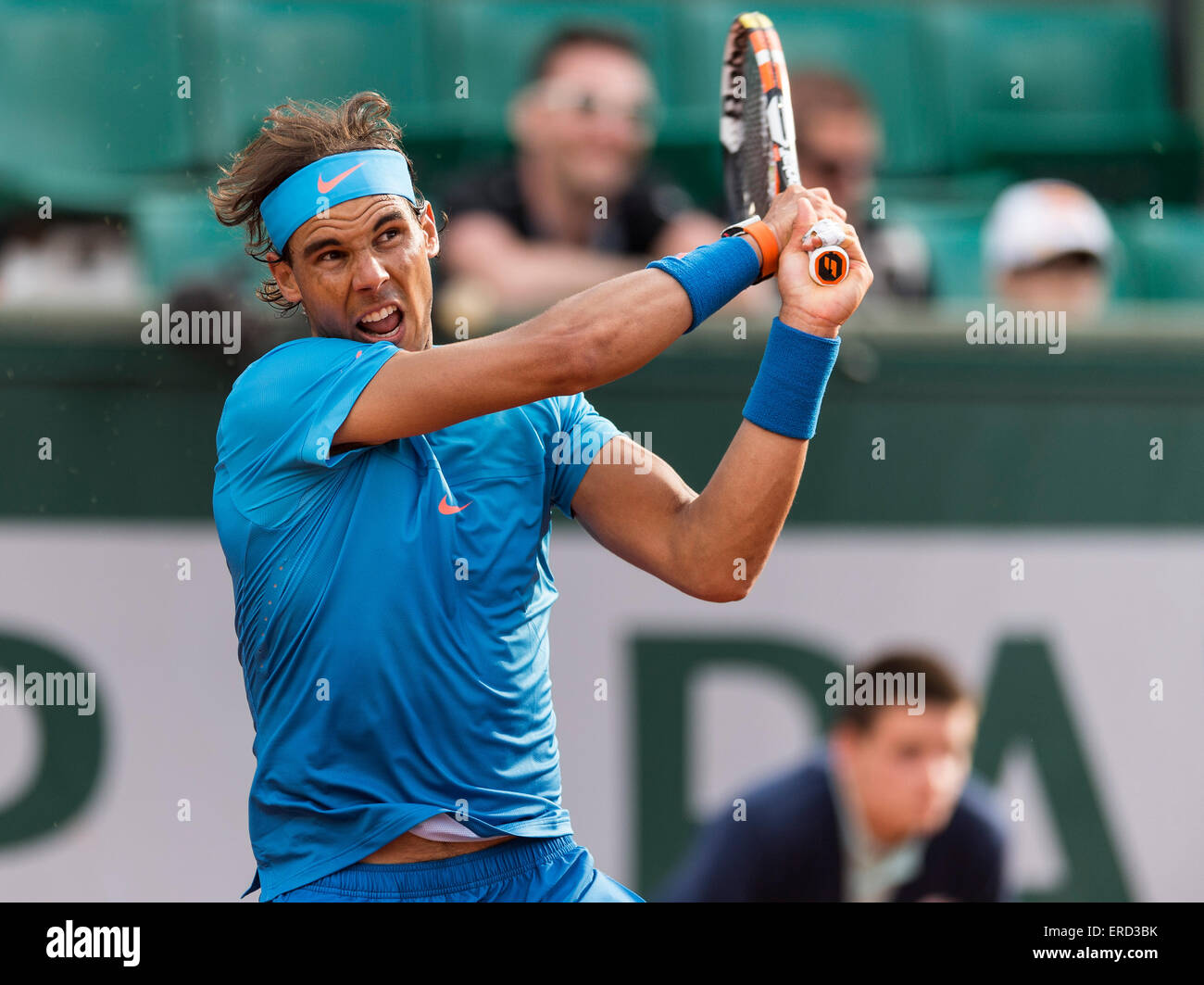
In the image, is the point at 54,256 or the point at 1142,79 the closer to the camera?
the point at 54,256

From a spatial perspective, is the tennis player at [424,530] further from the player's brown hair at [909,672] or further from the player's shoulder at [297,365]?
the player's brown hair at [909,672]

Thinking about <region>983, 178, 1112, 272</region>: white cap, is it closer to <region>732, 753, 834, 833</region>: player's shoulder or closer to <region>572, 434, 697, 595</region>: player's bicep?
<region>732, 753, 834, 833</region>: player's shoulder

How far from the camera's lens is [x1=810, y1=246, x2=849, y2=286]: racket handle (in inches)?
76.9

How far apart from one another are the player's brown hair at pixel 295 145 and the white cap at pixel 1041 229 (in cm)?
215

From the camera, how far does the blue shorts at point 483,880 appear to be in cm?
192

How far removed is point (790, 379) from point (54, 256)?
2480 mm

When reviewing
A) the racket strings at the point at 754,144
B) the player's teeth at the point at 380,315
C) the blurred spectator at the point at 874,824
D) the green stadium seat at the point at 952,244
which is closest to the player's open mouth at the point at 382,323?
the player's teeth at the point at 380,315

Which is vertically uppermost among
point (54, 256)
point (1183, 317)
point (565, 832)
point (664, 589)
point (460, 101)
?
point (460, 101)

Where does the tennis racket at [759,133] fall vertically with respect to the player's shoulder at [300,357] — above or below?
above

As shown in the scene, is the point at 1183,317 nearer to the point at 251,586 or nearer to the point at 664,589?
the point at 664,589

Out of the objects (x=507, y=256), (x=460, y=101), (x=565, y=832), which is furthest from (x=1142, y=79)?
(x=565, y=832)

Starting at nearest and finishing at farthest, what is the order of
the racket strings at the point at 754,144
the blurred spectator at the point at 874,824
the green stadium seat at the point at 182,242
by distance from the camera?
the racket strings at the point at 754,144 < the blurred spectator at the point at 874,824 < the green stadium seat at the point at 182,242

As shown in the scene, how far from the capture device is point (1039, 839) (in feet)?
11.4

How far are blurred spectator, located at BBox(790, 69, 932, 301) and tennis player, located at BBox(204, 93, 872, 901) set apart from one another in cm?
185
